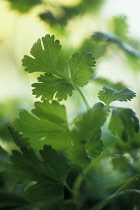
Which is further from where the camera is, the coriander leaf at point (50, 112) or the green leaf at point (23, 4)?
the green leaf at point (23, 4)

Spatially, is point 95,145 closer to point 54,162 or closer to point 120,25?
point 54,162

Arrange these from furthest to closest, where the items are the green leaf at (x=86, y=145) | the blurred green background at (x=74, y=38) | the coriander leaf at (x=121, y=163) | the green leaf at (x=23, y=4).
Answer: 1. the green leaf at (x=23, y=4)
2. the blurred green background at (x=74, y=38)
3. the coriander leaf at (x=121, y=163)
4. the green leaf at (x=86, y=145)

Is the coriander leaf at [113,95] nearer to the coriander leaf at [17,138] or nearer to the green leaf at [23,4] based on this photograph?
the coriander leaf at [17,138]

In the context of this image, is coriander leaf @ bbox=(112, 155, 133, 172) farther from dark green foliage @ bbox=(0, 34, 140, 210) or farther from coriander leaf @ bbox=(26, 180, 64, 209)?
coriander leaf @ bbox=(26, 180, 64, 209)

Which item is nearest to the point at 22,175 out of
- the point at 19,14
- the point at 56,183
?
the point at 56,183

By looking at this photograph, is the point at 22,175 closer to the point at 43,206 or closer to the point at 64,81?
the point at 43,206

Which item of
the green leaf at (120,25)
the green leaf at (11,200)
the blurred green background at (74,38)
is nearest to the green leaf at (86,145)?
the green leaf at (11,200)

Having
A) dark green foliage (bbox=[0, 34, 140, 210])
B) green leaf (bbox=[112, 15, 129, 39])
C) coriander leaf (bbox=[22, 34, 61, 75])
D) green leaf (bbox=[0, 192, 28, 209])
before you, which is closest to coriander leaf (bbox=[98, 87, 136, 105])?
dark green foliage (bbox=[0, 34, 140, 210])
